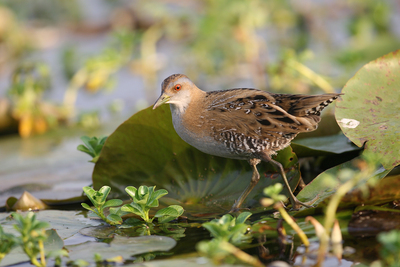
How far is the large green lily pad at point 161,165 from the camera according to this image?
2.90 m

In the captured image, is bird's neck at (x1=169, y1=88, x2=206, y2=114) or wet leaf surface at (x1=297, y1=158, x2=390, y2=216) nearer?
wet leaf surface at (x1=297, y1=158, x2=390, y2=216)

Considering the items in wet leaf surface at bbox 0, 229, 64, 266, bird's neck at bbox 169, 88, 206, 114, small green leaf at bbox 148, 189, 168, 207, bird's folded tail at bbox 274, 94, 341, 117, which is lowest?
wet leaf surface at bbox 0, 229, 64, 266

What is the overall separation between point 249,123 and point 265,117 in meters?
0.10

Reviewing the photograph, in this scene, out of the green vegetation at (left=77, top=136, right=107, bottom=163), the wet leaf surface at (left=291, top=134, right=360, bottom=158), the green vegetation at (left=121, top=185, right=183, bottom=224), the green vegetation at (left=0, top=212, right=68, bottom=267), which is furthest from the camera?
the green vegetation at (left=77, top=136, right=107, bottom=163)

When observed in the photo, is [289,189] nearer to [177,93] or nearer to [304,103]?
[304,103]

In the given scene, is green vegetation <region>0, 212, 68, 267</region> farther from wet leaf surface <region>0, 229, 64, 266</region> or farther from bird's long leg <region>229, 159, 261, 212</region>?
bird's long leg <region>229, 159, 261, 212</region>

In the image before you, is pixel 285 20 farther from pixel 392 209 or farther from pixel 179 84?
pixel 392 209

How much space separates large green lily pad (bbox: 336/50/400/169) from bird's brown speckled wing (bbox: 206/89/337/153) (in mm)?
142

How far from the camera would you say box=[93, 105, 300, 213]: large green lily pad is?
2.90m

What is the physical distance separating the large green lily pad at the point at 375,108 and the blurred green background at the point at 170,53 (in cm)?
141

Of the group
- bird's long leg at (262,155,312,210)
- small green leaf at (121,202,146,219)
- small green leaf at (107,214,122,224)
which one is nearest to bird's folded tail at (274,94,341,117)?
bird's long leg at (262,155,312,210)

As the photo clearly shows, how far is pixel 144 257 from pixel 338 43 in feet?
22.7

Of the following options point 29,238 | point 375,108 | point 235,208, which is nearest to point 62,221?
point 29,238

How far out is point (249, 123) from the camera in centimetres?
274
